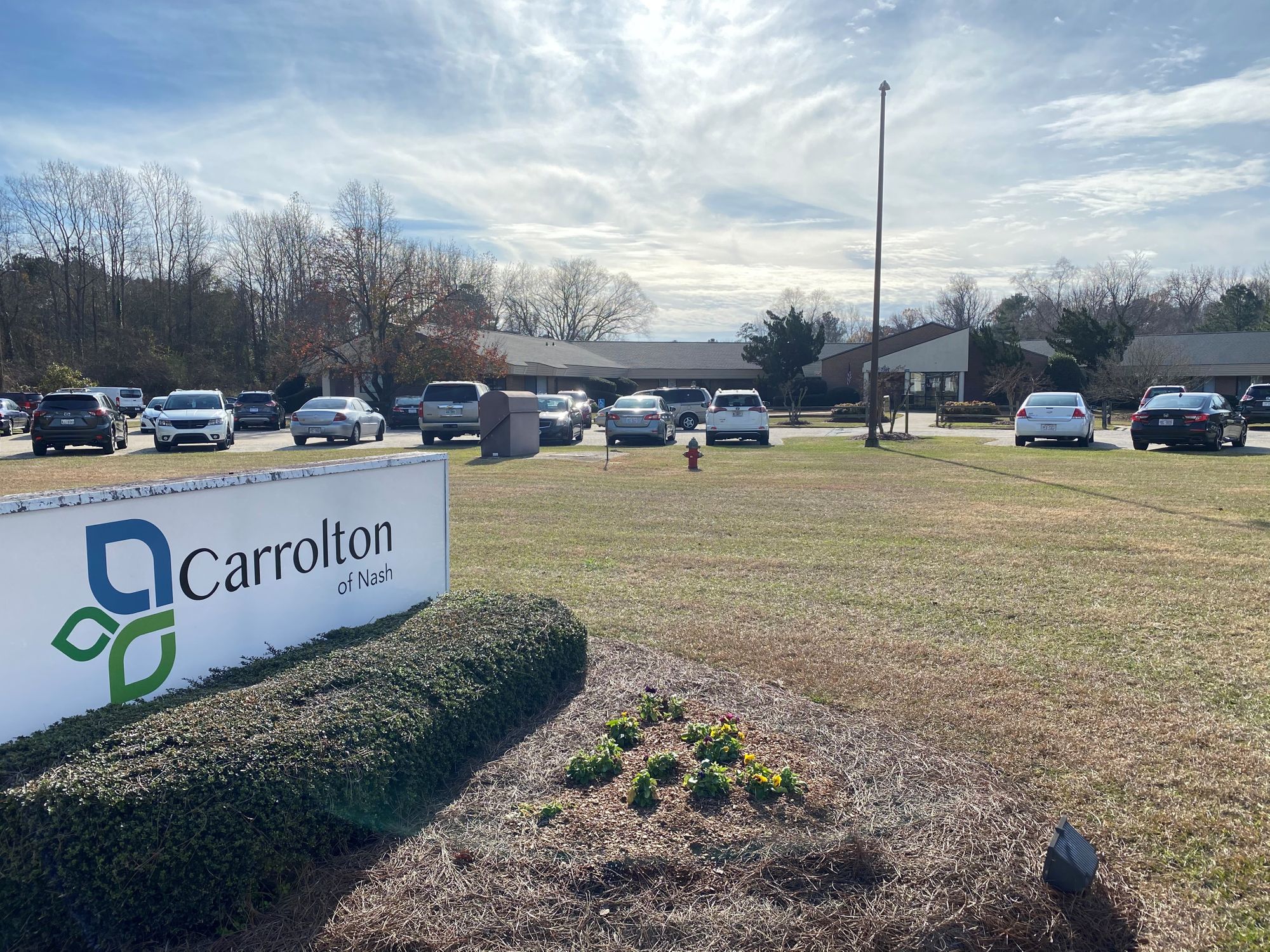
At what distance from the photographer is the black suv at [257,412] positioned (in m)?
35.8

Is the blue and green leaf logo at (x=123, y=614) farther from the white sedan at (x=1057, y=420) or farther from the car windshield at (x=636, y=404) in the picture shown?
the white sedan at (x=1057, y=420)

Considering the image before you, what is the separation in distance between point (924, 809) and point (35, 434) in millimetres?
23680

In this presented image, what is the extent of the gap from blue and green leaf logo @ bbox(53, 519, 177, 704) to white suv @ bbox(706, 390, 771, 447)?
68.3 ft

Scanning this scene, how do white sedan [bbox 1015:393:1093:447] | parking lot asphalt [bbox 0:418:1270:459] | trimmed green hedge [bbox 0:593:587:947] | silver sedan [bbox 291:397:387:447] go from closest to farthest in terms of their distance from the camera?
1. trimmed green hedge [bbox 0:593:587:947]
2. white sedan [bbox 1015:393:1093:447]
3. parking lot asphalt [bbox 0:418:1270:459]
4. silver sedan [bbox 291:397:387:447]

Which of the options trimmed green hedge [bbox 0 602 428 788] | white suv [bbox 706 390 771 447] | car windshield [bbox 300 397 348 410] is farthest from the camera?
car windshield [bbox 300 397 348 410]

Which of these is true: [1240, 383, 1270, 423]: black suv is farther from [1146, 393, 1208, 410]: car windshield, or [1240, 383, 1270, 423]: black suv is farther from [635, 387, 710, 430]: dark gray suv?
[635, 387, 710, 430]: dark gray suv

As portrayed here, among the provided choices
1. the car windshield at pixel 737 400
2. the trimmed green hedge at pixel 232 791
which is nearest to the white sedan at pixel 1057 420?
the car windshield at pixel 737 400

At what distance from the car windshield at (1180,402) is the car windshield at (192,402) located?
2373 cm

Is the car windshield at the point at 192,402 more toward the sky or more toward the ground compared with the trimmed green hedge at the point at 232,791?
more toward the sky

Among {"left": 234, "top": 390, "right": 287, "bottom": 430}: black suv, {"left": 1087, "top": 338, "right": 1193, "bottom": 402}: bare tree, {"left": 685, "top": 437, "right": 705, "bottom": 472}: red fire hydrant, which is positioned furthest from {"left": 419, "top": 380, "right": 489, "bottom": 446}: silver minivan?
{"left": 1087, "top": 338, "right": 1193, "bottom": 402}: bare tree

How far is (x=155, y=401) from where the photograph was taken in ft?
96.7

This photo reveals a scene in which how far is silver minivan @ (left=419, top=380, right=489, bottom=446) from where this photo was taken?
24.8 meters

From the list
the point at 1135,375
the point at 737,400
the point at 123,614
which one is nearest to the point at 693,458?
the point at 737,400

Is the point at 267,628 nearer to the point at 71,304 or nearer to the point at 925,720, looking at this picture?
the point at 925,720
